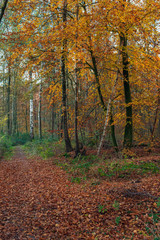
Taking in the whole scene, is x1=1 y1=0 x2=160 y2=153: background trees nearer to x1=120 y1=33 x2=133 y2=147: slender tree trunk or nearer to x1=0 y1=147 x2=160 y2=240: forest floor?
x1=120 y1=33 x2=133 y2=147: slender tree trunk

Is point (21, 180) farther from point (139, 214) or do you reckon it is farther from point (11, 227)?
point (139, 214)

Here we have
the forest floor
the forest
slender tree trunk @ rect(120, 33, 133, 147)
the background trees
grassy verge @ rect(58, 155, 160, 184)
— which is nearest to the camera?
the forest floor

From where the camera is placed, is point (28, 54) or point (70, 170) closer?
point (70, 170)

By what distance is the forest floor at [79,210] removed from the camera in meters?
3.71

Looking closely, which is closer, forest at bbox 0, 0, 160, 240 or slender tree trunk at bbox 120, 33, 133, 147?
forest at bbox 0, 0, 160, 240

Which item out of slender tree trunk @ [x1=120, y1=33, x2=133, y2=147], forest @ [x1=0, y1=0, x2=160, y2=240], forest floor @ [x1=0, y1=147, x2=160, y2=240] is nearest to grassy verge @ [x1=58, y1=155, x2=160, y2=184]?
forest @ [x1=0, y1=0, x2=160, y2=240]

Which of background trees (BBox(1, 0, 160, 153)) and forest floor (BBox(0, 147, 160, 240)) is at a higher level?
background trees (BBox(1, 0, 160, 153))

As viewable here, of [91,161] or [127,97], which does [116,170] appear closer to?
[91,161]

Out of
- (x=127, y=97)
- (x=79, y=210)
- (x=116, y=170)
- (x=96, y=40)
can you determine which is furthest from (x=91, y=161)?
(x=96, y=40)

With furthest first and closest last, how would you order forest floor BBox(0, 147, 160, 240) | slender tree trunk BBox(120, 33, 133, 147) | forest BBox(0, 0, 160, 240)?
slender tree trunk BBox(120, 33, 133, 147) < forest BBox(0, 0, 160, 240) < forest floor BBox(0, 147, 160, 240)

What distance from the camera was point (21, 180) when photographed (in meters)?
7.32

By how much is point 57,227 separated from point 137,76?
27.4 ft

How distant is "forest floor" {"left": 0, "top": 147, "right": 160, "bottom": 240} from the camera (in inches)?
146

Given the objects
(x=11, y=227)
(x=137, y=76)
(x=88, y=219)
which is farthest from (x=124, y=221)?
(x=137, y=76)
